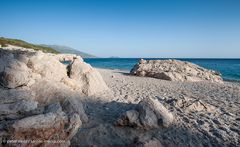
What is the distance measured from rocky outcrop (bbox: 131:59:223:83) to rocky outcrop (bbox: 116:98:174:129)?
1079 cm

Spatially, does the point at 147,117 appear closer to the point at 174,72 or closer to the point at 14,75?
the point at 14,75

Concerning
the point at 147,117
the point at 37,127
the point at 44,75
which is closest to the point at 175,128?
the point at 147,117

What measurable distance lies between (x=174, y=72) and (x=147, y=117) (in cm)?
1260

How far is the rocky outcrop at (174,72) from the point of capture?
1653 cm

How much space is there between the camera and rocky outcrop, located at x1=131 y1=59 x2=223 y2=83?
16531 mm

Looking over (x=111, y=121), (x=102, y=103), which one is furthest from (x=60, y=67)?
(x=111, y=121)

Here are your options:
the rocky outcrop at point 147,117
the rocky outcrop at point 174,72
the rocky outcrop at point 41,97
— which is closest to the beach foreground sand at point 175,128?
the rocky outcrop at point 147,117

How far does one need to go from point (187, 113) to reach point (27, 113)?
14.8 feet

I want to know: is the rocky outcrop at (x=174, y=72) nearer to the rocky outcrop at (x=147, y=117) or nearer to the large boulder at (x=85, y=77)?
the large boulder at (x=85, y=77)

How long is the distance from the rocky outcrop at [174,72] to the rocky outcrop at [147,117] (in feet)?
35.4

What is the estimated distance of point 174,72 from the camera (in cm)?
1727

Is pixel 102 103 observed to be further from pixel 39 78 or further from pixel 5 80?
pixel 5 80

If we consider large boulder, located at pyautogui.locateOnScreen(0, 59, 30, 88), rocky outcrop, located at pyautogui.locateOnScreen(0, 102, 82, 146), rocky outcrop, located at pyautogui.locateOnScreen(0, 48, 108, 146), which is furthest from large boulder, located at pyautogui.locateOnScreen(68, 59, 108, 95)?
rocky outcrop, located at pyautogui.locateOnScreen(0, 102, 82, 146)

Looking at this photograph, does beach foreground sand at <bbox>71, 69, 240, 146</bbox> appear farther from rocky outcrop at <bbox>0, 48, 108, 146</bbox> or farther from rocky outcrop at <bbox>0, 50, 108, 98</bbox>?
rocky outcrop at <bbox>0, 50, 108, 98</bbox>
